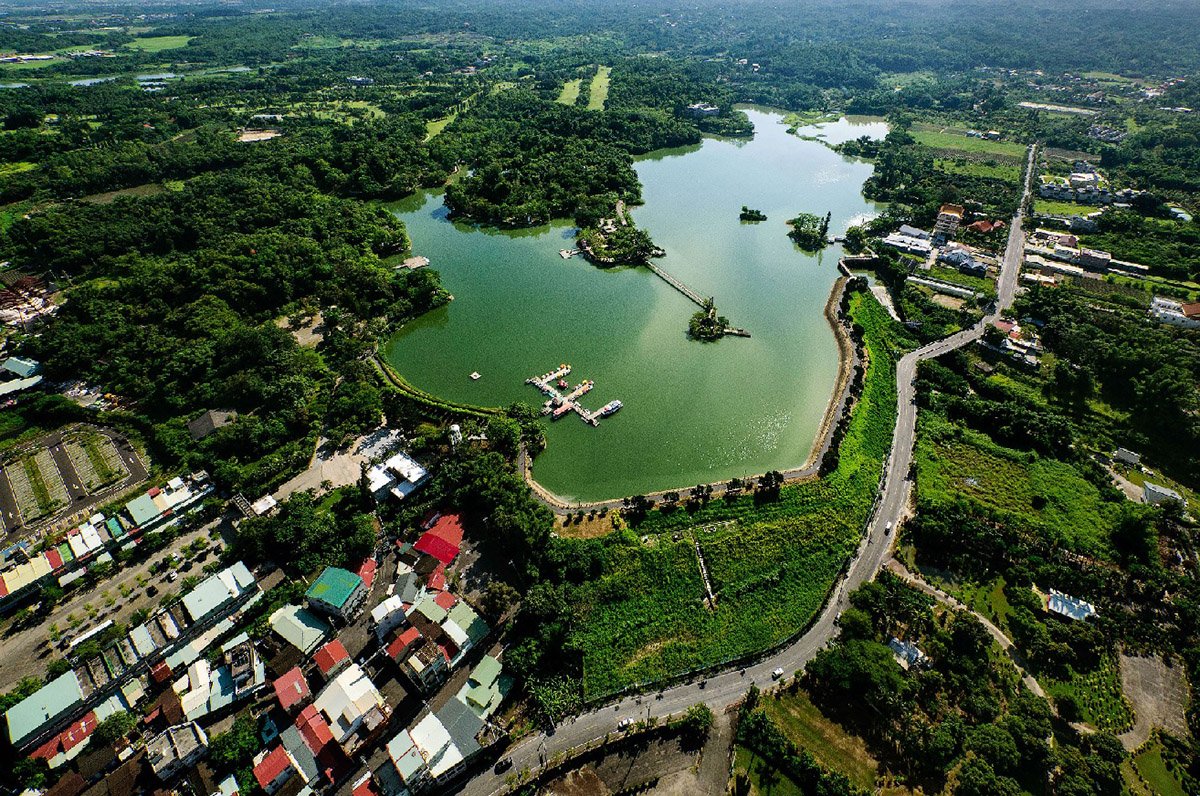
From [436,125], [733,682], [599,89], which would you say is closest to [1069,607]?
[733,682]

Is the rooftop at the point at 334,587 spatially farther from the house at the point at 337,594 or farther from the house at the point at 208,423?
the house at the point at 208,423

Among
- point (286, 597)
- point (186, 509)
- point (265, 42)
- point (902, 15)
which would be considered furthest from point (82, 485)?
point (902, 15)

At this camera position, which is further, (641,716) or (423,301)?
(423,301)

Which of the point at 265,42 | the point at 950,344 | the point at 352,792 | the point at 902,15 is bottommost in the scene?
the point at 352,792

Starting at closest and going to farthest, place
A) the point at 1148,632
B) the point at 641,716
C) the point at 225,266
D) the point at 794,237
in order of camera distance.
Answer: the point at 641,716 < the point at 1148,632 < the point at 225,266 < the point at 794,237

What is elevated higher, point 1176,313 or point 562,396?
point 1176,313

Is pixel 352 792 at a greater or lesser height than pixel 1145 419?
lesser

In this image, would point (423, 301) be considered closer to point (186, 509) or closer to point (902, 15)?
point (186, 509)

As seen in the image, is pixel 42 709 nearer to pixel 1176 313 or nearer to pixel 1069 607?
pixel 1069 607
